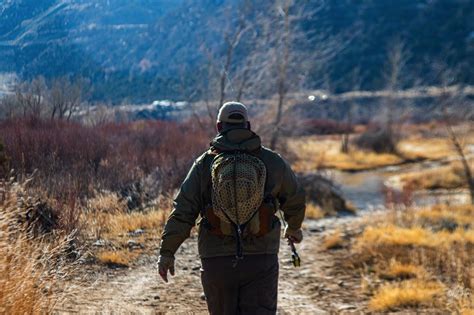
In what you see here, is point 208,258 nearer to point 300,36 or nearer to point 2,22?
point 2,22

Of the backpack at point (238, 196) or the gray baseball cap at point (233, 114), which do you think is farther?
the gray baseball cap at point (233, 114)

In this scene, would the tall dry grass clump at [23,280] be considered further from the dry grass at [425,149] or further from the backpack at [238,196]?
the dry grass at [425,149]

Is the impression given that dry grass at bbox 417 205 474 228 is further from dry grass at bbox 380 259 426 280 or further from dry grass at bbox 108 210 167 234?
dry grass at bbox 108 210 167 234

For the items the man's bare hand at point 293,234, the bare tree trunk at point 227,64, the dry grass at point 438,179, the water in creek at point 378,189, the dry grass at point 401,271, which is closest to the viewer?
the man's bare hand at point 293,234

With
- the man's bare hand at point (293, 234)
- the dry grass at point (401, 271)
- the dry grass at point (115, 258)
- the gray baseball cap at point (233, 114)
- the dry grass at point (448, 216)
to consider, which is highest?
the gray baseball cap at point (233, 114)

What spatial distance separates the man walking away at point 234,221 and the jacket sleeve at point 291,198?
0.04 meters

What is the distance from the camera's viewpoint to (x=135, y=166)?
1008cm

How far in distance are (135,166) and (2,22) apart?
279cm

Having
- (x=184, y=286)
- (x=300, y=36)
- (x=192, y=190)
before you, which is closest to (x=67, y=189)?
(x=184, y=286)

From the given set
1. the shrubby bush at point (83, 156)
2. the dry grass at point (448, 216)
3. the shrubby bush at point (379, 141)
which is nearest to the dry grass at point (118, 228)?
the shrubby bush at point (83, 156)

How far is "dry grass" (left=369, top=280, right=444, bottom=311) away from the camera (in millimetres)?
7309

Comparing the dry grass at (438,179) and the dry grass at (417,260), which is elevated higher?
the dry grass at (438,179)

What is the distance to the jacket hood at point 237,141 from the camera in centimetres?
382

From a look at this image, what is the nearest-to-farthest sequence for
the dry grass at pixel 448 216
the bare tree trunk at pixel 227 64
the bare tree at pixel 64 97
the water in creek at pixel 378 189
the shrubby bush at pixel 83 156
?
1. the shrubby bush at pixel 83 156
2. the bare tree at pixel 64 97
3. the dry grass at pixel 448 216
4. the bare tree trunk at pixel 227 64
5. the water in creek at pixel 378 189
